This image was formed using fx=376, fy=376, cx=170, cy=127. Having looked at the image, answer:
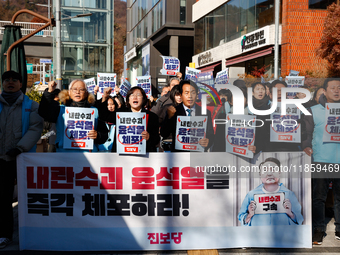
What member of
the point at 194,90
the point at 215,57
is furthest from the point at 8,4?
the point at 194,90

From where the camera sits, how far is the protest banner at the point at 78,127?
15.1 feet

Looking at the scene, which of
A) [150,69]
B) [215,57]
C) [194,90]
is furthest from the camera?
[150,69]

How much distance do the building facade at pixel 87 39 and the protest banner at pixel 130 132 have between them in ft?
94.3

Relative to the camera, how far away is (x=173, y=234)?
171 inches

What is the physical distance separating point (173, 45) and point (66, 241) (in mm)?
25821

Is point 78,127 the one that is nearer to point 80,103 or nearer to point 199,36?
point 80,103

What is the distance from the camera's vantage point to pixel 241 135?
434 cm

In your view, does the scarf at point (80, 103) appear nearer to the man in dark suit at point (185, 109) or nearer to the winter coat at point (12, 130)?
the winter coat at point (12, 130)

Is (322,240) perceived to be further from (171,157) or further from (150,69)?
(150,69)

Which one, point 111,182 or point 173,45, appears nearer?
point 111,182

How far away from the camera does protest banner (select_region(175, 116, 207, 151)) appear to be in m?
4.62

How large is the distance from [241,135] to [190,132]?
656mm

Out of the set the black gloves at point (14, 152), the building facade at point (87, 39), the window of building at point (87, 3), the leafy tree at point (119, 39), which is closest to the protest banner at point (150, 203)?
the black gloves at point (14, 152)

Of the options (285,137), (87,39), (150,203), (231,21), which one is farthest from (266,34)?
(87,39)
